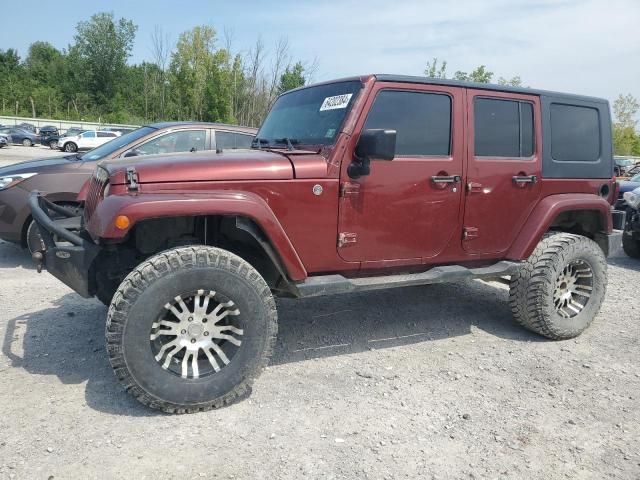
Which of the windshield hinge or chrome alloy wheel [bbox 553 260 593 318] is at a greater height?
the windshield hinge

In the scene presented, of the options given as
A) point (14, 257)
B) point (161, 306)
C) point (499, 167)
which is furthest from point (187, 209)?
point (14, 257)

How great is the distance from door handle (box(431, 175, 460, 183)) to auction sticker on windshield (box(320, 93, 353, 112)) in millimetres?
847

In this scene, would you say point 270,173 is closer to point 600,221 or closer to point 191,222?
point 191,222

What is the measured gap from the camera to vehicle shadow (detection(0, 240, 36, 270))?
20.2 ft

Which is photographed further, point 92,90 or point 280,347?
point 92,90

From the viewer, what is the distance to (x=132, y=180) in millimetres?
2996

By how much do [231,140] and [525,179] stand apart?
375cm

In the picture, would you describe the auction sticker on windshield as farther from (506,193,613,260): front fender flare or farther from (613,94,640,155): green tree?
(613,94,640,155): green tree

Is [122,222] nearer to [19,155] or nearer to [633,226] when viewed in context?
[633,226]

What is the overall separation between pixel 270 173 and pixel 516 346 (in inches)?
102

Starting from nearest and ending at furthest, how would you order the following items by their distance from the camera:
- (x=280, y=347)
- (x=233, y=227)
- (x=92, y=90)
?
(x=233, y=227), (x=280, y=347), (x=92, y=90)

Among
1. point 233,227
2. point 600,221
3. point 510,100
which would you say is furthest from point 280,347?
point 600,221

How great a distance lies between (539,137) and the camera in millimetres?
4316

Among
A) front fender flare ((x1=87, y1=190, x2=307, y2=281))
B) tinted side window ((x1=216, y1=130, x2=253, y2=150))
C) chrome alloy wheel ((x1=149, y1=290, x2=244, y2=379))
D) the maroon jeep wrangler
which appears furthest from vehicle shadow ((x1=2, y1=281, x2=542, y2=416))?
tinted side window ((x1=216, y1=130, x2=253, y2=150))
